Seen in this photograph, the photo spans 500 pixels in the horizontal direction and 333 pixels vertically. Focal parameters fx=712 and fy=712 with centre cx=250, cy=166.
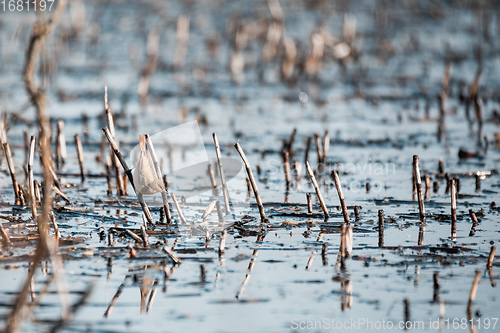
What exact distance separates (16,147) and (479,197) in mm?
5086

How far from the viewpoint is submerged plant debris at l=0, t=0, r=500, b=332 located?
3828 millimetres

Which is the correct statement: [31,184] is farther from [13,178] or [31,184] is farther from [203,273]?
[203,273]

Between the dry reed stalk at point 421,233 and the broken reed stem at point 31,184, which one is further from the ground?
the broken reed stem at point 31,184

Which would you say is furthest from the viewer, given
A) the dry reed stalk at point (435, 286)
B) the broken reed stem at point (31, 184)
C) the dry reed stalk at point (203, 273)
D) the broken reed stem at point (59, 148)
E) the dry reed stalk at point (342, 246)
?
the broken reed stem at point (59, 148)

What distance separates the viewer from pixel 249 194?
20.9ft

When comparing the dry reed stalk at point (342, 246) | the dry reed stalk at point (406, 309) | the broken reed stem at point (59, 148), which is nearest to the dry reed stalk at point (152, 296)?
the dry reed stalk at point (342, 246)

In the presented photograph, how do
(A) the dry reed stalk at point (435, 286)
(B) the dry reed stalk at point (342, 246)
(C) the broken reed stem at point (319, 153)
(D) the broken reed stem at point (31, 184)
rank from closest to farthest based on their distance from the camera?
(A) the dry reed stalk at point (435, 286) < (B) the dry reed stalk at point (342, 246) < (D) the broken reed stem at point (31, 184) < (C) the broken reed stem at point (319, 153)

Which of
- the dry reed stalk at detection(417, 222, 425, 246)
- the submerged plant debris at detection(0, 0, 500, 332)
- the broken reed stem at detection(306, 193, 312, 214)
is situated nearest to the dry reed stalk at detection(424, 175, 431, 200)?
the submerged plant debris at detection(0, 0, 500, 332)

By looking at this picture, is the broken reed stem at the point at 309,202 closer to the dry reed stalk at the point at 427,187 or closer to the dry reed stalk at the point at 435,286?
the dry reed stalk at the point at 427,187

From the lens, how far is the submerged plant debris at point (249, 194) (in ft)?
12.6

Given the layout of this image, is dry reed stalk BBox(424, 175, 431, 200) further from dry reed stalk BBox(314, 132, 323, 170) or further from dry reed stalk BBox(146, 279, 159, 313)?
dry reed stalk BBox(146, 279, 159, 313)

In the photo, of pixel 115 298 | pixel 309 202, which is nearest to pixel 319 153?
pixel 309 202

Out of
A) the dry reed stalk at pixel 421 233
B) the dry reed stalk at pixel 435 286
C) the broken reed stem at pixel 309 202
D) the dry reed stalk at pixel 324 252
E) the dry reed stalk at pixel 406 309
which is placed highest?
the broken reed stem at pixel 309 202

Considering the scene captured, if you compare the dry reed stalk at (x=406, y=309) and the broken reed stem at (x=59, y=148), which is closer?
the dry reed stalk at (x=406, y=309)
